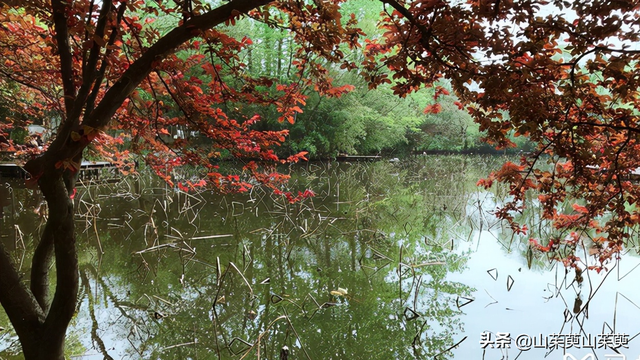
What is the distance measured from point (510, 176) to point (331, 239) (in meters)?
2.83

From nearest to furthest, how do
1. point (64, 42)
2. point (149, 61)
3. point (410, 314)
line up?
1. point (149, 61)
2. point (64, 42)
3. point (410, 314)

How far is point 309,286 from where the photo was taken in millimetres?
3730

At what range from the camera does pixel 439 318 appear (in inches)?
127

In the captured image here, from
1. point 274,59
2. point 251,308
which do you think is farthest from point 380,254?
point 274,59

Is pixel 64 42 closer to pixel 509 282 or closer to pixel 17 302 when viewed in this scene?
pixel 17 302

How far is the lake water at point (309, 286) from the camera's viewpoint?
2777 mm

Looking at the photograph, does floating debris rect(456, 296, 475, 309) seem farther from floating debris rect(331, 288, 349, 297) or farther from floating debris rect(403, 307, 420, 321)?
floating debris rect(331, 288, 349, 297)

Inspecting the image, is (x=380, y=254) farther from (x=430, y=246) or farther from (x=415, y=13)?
(x=415, y=13)

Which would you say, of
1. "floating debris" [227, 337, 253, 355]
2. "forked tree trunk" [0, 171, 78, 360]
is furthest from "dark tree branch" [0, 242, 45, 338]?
"floating debris" [227, 337, 253, 355]

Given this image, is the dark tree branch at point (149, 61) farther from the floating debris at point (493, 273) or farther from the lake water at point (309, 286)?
the floating debris at point (493, 273)

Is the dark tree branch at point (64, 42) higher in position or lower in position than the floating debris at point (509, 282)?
higher

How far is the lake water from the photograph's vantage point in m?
2.78

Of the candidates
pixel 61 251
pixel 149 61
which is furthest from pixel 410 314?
pixel 149 61

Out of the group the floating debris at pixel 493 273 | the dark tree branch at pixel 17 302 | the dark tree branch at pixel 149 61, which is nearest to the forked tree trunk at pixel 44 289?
the dark tree branch at pixel 17 302
